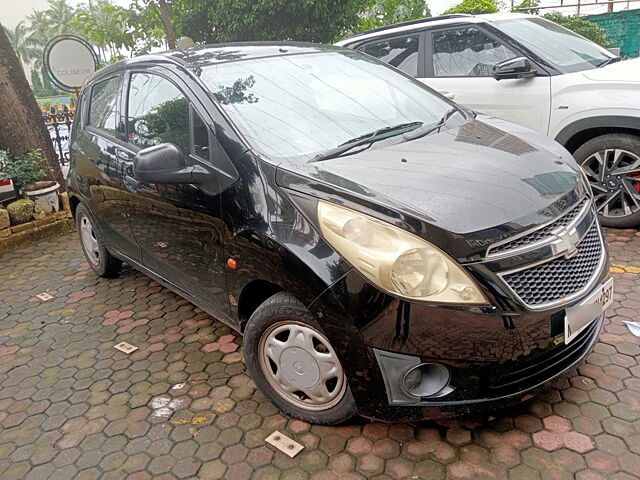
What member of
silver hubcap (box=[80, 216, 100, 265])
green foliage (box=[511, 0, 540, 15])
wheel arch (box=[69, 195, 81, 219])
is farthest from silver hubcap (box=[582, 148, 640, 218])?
green foliage (box=[511, 0, 540, 15])

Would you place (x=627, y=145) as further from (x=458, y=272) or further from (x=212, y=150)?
(x=212, y=150)

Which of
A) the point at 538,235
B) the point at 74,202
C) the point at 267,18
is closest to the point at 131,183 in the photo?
the point at 74,202

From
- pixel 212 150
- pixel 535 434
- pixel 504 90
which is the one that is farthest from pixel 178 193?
pixel 504 90

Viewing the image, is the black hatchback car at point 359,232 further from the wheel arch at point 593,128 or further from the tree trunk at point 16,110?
the tree trunk at point 16,110

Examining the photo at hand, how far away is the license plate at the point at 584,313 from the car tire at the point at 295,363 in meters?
0.93

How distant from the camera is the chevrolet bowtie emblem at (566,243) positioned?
2098mm

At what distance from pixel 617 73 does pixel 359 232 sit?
3483 mm

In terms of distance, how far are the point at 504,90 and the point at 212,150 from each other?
3218 mm

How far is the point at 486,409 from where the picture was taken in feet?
6.84

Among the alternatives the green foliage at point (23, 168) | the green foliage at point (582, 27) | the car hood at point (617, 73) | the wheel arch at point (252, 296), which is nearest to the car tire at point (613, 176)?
the car hood at point (617, 73)

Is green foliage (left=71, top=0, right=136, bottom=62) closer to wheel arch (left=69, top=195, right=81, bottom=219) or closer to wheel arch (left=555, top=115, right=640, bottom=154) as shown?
wheel arch (left=69, top=195, right=81, bottom=219)

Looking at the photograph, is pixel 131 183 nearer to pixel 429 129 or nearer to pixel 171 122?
pixel 171 122

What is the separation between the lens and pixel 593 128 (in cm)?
427

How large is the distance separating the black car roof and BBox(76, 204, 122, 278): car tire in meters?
1.47
